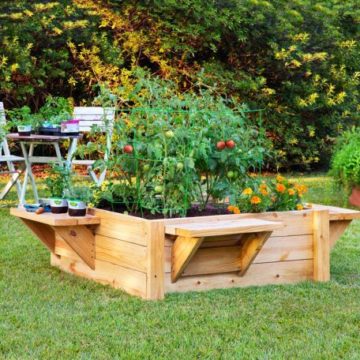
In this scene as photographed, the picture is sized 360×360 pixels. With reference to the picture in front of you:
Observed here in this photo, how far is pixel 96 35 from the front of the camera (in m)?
10.0

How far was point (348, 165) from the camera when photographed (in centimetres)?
698

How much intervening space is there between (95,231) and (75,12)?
19.7 ft

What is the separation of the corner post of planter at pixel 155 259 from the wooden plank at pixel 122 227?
0.04 m

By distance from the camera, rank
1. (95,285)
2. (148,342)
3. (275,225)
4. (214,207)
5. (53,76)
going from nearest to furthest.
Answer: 1. (148,342)
2. (275,225)
3. (95,285)
4. (214,207)
5. (53,76)

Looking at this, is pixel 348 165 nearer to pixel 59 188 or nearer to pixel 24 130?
pixel 24 130

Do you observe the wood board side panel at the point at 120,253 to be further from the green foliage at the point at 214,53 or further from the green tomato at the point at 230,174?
the green foliage at the point at 214,53

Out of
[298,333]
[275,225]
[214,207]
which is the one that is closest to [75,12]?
[214,207]

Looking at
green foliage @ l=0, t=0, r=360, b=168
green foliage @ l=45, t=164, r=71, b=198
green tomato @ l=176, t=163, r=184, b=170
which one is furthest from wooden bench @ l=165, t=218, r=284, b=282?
green foliage @ l=0, t=0, r=360, b=168

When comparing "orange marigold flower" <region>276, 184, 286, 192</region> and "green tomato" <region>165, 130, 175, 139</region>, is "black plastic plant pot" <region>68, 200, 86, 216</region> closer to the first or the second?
"green tomato" <region>165, 130, 175, 139</region>

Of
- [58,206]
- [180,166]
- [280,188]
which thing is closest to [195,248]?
[180,166]

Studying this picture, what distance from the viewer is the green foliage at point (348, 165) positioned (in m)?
6.95

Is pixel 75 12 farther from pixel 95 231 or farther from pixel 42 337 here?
pixel 42 337

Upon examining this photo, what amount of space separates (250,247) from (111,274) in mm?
723

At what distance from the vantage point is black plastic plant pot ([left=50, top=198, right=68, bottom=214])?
436 cm
